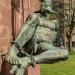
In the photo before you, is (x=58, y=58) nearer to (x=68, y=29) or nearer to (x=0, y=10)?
(x=0, y=10)

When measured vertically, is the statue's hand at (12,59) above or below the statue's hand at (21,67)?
above

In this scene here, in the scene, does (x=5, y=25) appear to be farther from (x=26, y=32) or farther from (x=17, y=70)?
(x=17, y=70)

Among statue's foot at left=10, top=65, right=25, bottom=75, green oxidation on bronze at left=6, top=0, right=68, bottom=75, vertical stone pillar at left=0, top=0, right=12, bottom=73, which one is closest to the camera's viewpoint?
statue's foot at left=10, top=65, right=25, bottom=75

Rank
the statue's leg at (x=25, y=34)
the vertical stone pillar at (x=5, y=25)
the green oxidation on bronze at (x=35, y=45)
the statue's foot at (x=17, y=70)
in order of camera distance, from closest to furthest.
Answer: the statue's foot at (x=17, y=70), the green oxidation on bronze at (x=35, y=45), the statue's leg at (x=25, y=34), the vertical stone pillar at (x=5, y=25)

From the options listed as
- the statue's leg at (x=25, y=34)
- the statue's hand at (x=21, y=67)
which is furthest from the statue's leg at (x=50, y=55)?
the statue's leg at (x=25, y=34)

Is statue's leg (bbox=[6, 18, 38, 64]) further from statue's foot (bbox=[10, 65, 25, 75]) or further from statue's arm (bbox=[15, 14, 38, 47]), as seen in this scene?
statue's foot (bbox=[10, 65, 25, 75])

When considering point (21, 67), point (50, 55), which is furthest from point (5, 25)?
point (21, 67)

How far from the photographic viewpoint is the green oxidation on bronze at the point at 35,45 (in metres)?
3.80

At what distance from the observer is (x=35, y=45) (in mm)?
4281

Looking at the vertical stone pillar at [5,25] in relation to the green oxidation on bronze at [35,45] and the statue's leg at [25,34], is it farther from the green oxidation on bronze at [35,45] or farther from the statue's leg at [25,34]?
the statue's leg at [25,34]

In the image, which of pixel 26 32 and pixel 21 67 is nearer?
pixel 21 67

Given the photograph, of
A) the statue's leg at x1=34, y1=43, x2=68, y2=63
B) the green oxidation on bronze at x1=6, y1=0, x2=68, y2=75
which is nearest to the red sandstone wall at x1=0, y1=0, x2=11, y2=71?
the green oxidation on bronze at x1=6, y1=0, x2=68, y2=75

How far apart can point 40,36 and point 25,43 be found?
10.1 inches

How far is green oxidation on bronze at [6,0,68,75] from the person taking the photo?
380 centimetres
